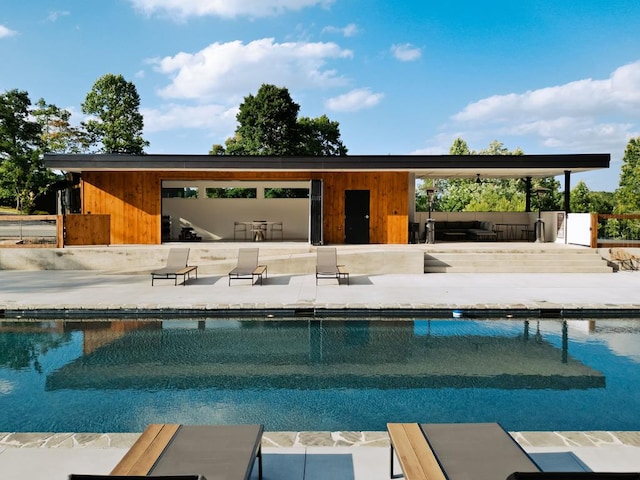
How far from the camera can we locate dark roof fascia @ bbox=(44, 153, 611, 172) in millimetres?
15312

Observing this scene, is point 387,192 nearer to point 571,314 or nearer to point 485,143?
point 571,314

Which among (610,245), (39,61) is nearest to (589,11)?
(610,245)

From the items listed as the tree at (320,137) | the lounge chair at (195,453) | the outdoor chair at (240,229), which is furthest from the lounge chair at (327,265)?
the tree at (320,137)

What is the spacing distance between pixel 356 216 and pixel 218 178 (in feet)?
17.1

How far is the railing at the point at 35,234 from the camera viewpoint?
1455 centimetres

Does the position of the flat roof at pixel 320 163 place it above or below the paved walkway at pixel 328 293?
above

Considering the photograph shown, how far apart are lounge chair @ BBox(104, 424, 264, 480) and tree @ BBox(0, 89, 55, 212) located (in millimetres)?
36175

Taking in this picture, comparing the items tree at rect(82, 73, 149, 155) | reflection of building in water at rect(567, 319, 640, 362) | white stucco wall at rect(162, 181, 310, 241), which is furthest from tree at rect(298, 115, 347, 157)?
reflection of building in water at rect(567, 319, 640, 362)

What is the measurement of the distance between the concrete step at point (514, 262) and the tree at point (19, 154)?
3080cm

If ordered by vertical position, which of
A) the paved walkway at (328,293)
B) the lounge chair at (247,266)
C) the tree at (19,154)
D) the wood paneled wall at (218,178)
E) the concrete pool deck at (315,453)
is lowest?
the concrete pool deck at (315,453)

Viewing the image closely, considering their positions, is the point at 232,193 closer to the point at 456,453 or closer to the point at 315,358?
the point at 315,358

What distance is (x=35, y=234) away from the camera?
1647cm

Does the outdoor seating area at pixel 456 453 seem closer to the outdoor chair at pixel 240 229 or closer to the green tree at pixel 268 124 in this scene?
the outdoor chair at pixel 240 229

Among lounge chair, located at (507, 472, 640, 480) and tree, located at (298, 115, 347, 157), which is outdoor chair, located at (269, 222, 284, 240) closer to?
lounge chair, located at (507, 472, 640, 480)
